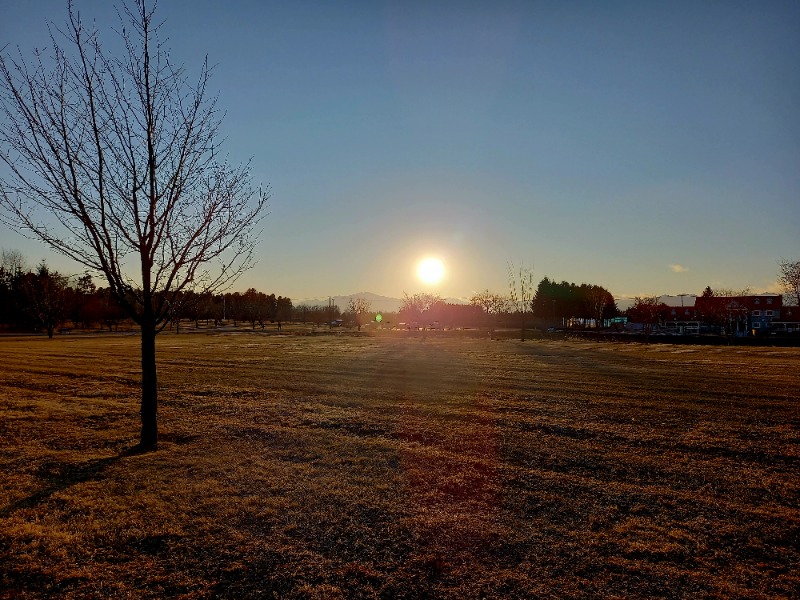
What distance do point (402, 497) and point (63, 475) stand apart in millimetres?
5315

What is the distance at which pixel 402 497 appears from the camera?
6.78m

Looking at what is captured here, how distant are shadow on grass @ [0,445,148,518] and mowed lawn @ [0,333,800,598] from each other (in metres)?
0.04

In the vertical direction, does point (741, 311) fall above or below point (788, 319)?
above

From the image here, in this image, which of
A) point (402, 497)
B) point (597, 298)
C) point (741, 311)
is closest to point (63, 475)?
point (402, 497)

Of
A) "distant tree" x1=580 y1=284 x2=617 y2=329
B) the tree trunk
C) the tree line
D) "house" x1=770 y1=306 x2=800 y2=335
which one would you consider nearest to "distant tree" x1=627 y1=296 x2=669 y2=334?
"distant tree" x1=580 y1=284 x2=617 y2=329

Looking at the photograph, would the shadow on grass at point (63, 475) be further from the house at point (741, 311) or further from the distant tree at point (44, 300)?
the house at point (741, 311)

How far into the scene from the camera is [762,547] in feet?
17.6

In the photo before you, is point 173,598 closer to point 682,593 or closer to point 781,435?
point 682,593

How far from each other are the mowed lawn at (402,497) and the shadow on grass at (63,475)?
0.04m

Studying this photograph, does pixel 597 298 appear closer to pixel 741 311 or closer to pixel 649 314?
pixel 649 314

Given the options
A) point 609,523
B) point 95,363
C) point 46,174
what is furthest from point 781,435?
point 95,363

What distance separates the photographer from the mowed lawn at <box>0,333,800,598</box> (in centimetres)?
477

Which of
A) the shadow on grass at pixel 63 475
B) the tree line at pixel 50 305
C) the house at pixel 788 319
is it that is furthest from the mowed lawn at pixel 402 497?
the house at pixel 788 319

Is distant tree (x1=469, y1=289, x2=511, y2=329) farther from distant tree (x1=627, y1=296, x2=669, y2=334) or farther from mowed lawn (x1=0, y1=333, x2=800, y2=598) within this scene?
mowed lawn (x1=0, y1=333, x2=800, y2=598)
